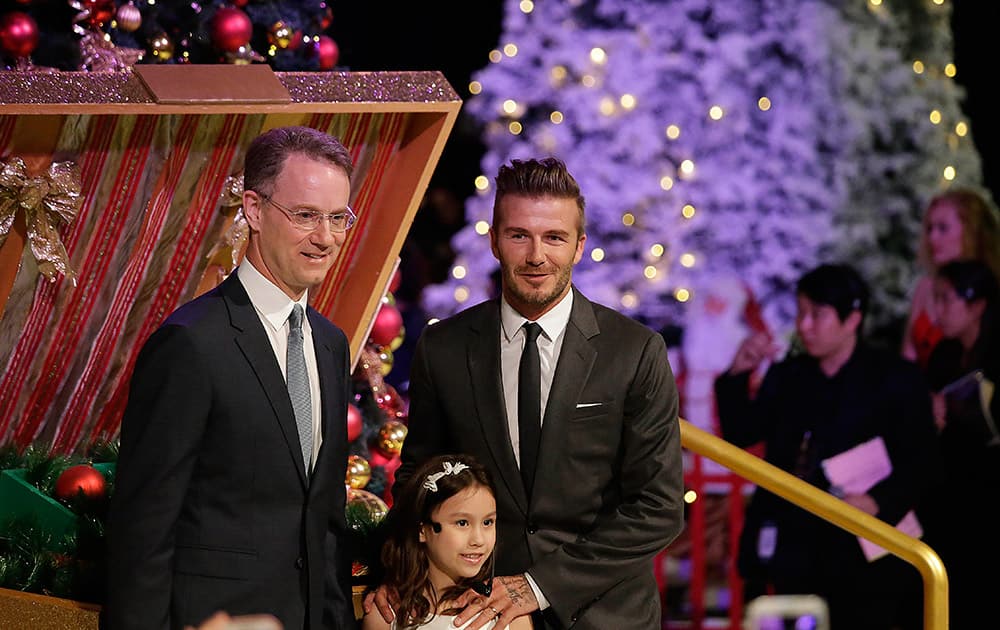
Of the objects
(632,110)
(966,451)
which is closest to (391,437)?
(966,451)

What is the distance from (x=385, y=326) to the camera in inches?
193

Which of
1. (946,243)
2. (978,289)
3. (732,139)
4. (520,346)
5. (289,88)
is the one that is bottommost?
(520,346)

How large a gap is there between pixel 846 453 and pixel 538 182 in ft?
9.29

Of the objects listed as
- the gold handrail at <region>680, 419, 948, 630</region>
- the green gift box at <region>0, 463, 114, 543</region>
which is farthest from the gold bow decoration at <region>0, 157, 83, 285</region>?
the gold handrail at <region>680, 419, 948, 630</region>

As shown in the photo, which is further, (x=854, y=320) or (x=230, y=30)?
(x=854, y=320)

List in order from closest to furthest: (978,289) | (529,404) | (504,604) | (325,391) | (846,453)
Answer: (325,391), (504,604), (529,404), (846,453), (978,289)

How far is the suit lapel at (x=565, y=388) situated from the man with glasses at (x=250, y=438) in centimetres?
46

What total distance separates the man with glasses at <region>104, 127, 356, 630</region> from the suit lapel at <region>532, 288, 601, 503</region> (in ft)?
1.52

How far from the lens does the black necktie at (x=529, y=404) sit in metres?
3.33

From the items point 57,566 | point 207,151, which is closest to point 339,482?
point 57,566

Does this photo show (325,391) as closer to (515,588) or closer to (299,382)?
(299,382)

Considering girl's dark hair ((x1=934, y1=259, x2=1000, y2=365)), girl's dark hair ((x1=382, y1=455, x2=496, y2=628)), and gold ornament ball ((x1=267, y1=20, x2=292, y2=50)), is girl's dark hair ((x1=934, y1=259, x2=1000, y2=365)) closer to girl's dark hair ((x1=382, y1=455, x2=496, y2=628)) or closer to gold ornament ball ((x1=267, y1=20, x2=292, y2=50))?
gold ornament ball ((x1=267, y1=20, x2=292, y2=50))

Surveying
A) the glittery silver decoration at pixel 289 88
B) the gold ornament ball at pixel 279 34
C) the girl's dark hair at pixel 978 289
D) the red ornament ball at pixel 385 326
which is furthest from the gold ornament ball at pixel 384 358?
the girl's dark hair at pixel 978 289

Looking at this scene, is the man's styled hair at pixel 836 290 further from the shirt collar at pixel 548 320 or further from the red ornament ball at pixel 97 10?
the red ornament ball at pixel 97 10
